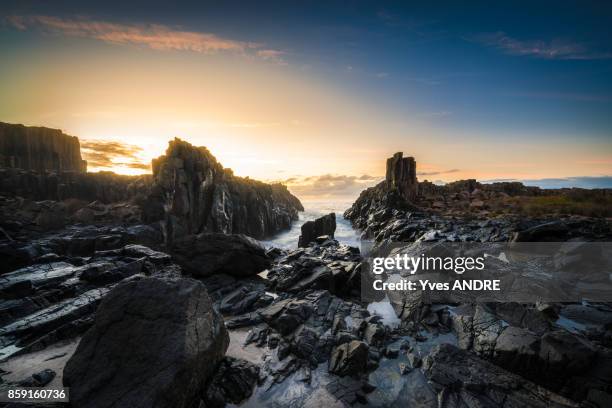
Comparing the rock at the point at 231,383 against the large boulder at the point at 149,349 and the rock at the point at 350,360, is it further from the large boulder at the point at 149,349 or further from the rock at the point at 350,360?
the rock at the point at 350,360

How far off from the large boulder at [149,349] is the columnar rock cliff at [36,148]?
148 m

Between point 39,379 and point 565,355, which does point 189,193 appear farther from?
point 565,355

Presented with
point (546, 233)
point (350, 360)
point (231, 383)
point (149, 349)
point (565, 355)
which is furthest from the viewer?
point (546, 233)

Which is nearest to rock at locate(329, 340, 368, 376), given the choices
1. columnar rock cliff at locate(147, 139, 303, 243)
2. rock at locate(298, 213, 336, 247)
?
rock at locate(298, 213, 336, 247)

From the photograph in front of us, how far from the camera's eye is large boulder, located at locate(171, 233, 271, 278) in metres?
18.4

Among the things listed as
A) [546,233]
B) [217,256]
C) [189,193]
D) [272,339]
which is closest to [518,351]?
[272,339]

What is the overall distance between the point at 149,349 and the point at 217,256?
40.7 feet

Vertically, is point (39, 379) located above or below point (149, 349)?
below

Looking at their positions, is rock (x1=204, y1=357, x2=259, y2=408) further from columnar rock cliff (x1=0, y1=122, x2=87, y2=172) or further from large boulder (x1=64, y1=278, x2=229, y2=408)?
columnar rock cliff (x1=0, y1=122, x2=87, y2=172)

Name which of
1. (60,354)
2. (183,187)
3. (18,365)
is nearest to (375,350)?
(60,354)

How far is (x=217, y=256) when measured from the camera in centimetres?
1883

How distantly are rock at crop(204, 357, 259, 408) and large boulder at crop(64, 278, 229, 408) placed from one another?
0.98ft

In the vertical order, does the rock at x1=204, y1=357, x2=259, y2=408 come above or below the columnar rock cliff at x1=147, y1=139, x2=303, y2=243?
below

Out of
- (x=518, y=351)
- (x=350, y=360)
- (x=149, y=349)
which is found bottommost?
(x=350, y=360)
